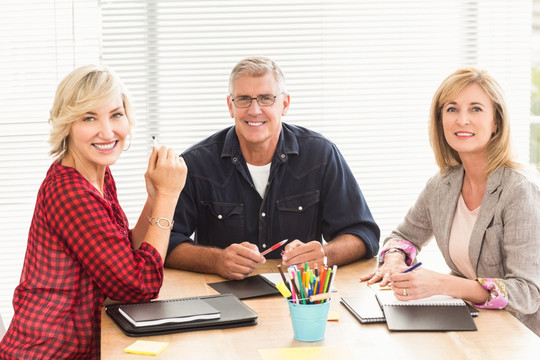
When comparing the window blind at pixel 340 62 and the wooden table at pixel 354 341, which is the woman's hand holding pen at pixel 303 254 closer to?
the wooden table at pixel 354 341

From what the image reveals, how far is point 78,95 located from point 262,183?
0.97 metres

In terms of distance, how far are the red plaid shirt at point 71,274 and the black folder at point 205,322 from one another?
7 centimetres

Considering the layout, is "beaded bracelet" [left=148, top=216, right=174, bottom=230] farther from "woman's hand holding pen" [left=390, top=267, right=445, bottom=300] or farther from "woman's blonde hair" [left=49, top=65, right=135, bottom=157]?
"woman's hand holding pen" [left=390, top=267, right=445, bottom=300]

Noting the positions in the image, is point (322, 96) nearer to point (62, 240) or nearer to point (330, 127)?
point (330, 127)

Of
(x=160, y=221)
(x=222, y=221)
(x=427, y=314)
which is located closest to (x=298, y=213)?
(x=222, y=221)

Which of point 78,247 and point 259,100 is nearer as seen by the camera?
point 78,247

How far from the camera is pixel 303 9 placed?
3500mm

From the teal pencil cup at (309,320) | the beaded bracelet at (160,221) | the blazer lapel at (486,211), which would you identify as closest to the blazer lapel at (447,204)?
the blazer lapel at (486,211)

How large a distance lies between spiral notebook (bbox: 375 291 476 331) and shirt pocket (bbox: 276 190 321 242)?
0.75m

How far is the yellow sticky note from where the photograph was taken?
163 centimetres

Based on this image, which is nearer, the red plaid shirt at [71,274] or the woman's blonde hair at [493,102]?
the red plaid shirt at [71,274]

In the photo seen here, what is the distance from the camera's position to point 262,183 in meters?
2.75

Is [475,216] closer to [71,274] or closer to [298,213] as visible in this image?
[298,213]

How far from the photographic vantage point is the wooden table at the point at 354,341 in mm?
1620
